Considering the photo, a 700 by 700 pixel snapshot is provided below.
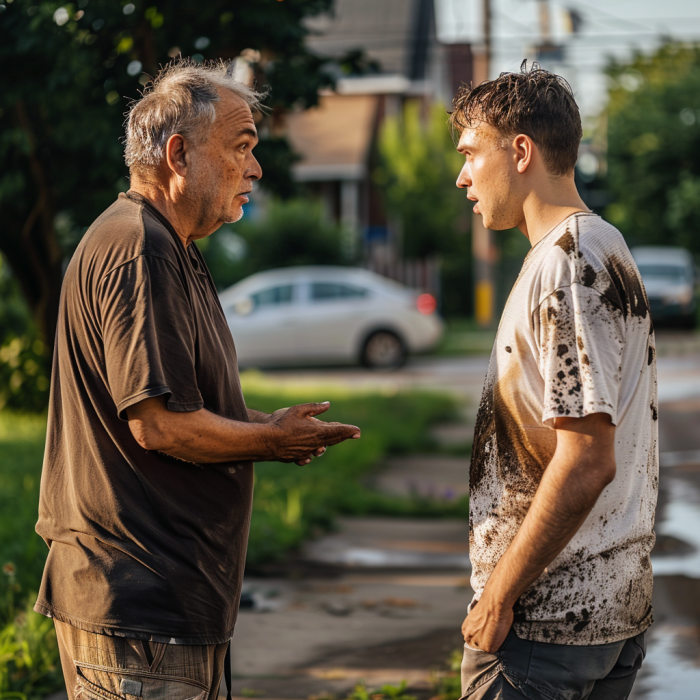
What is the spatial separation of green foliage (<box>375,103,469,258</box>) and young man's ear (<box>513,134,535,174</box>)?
2577 centimetres

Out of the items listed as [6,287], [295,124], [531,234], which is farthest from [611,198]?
[531,234]

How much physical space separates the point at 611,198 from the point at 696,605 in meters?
31.9

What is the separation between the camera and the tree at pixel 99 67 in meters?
5.12

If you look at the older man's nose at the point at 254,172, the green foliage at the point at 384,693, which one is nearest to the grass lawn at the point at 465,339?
the green foliage at the point at 384,693

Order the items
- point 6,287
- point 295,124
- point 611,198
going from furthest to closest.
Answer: point 611,198
point 295,124
point 6,287

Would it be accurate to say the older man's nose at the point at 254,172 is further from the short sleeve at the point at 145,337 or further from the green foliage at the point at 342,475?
the green foliage at the point at 342,475

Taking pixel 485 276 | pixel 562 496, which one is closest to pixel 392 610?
pixel 562 496

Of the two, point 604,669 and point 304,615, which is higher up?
point 604,669

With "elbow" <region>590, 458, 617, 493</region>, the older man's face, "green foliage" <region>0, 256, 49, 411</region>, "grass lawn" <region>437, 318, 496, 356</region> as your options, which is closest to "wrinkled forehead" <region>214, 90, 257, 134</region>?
the older man's face

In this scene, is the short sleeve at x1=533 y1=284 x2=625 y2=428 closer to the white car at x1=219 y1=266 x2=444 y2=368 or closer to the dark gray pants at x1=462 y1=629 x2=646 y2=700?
the dark gray pants at x1=462 y1=629 x2=646 y2=700

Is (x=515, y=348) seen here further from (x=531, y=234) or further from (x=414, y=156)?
(x=414, y=156)

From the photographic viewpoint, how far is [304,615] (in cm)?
509

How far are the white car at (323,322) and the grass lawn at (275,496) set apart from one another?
4.08 metres

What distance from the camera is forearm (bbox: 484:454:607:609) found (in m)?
1.81
